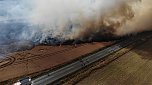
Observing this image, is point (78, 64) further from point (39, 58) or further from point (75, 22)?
point (75, 22)

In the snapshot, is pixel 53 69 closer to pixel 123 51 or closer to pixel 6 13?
pixel 123 51

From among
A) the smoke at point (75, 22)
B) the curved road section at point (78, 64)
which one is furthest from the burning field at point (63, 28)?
the curved road section at point (78, 64)

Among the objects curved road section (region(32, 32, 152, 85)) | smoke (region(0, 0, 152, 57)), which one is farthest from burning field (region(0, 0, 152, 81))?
curved road section (region(32, 32, 152, 85))

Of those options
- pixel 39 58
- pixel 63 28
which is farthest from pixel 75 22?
pixel 39 58

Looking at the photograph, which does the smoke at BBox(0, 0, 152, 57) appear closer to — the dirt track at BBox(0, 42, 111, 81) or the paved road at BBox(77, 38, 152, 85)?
the dirt track at BBox(0, 42, 111, 81)

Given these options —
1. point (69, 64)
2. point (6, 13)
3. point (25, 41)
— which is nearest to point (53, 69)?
point (69, 64)

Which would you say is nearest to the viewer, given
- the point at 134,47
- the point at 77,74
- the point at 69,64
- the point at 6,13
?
the point at 77,74

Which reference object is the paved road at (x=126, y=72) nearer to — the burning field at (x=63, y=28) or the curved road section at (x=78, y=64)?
the curved road section at (x=78, y=64)

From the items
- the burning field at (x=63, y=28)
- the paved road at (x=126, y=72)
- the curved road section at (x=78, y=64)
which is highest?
the burning field at (x=63, y=28)
